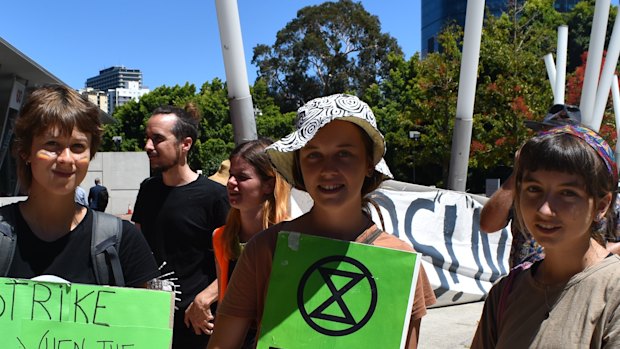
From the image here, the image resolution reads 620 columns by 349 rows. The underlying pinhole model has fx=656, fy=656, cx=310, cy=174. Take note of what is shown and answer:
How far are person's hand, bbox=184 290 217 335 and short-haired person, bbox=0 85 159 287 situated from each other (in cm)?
121

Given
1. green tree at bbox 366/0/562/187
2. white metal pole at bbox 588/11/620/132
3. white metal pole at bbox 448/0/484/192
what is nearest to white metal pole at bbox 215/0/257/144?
white metal pole at bbox 448/0/484/192

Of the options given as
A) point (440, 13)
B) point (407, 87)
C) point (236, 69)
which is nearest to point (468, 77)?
point (236, 69)

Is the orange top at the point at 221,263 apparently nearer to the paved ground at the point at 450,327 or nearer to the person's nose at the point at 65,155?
the person's nose at the point at 65,155

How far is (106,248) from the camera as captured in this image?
7.51 feet

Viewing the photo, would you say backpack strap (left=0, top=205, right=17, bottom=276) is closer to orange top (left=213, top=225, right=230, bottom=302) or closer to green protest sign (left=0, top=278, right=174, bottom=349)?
green protest sign (left=0, top=278, right=174, bottom=349)

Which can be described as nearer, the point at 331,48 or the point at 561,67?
the point at 561,67

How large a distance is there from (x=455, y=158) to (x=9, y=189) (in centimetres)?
1881

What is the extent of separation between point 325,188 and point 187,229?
80.6 inches

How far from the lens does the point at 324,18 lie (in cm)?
4847

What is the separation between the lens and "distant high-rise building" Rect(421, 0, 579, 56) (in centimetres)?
8201

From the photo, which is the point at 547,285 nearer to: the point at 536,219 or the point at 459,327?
the point at 536,219

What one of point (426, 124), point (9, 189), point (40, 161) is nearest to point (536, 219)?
point (40, 161)

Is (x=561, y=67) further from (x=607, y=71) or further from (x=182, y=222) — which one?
(x=182, y=222)

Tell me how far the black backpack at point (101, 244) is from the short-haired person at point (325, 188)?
445mm
